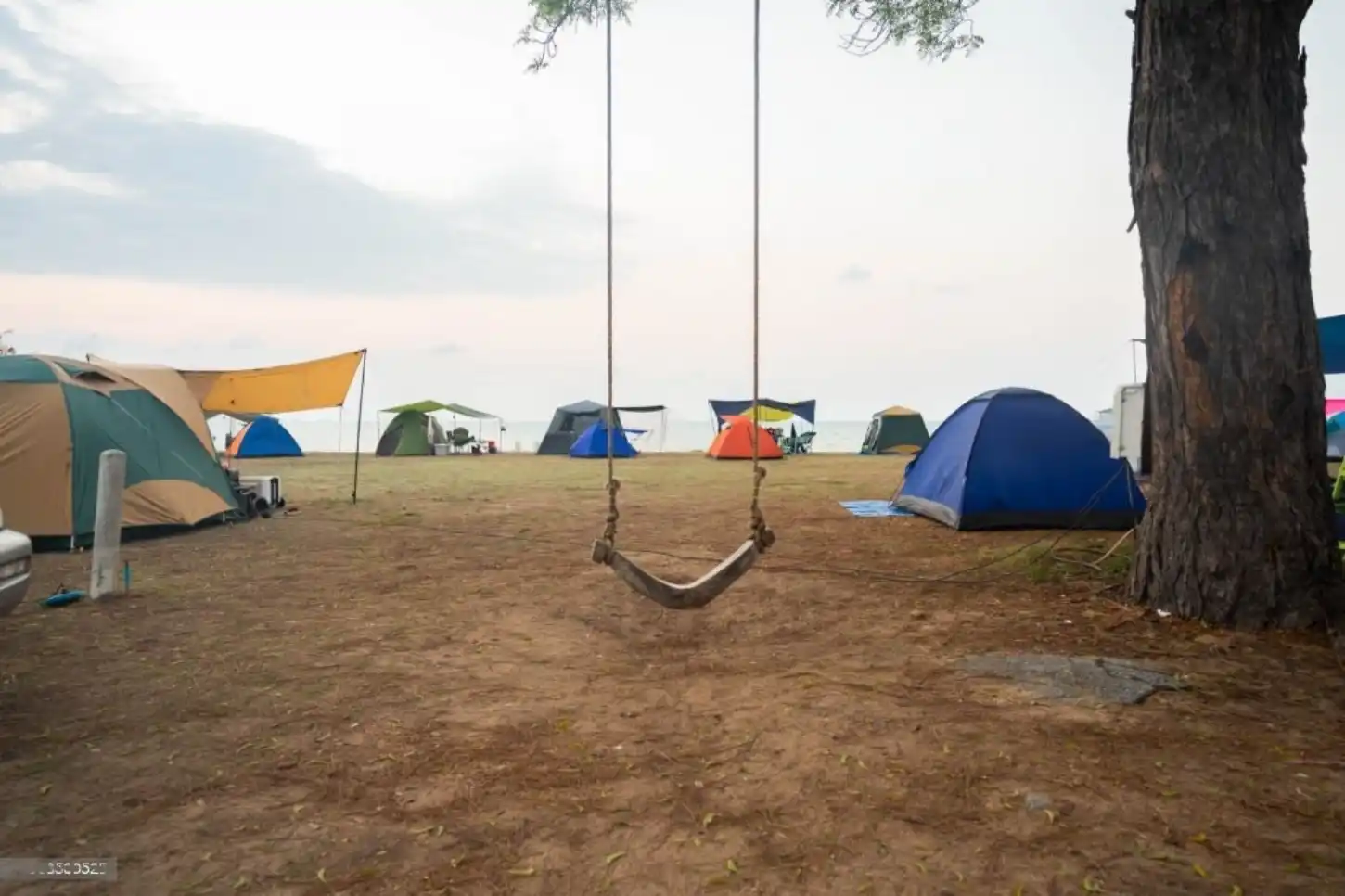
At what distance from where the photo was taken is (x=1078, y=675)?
422cm

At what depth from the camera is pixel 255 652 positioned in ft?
15.8

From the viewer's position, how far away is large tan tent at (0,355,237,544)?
331 inches

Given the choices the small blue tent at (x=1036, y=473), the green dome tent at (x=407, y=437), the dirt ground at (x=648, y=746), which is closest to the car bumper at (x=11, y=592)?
the dirt ground at (x=648, y=746)

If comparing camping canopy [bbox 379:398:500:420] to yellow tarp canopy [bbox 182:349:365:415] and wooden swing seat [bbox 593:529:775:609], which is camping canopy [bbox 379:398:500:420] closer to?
yellow tarp canopy [bbox 182:349:365:415]

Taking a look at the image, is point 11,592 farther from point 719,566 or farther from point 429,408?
point 429,408

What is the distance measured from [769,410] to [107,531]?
2805 cm

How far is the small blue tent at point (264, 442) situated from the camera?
2922 centimetres

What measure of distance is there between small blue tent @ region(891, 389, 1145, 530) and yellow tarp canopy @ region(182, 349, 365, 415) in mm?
8595

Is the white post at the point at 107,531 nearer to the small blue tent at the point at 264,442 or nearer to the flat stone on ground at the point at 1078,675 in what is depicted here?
the flat stone on ground at the point at 1078,675

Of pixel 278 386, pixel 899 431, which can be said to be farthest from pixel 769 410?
pixel 278 386

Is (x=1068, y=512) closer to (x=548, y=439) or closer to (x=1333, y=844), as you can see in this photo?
(x=1333, y=844)

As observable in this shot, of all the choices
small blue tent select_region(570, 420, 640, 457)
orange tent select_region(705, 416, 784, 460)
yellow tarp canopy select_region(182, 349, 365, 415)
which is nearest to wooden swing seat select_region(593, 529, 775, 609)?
yellow tarp canopy select_region(182, 349, 365, 415)

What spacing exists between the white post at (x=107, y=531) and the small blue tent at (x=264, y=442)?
24815mm

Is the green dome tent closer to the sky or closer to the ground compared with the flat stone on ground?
closer to the sky
